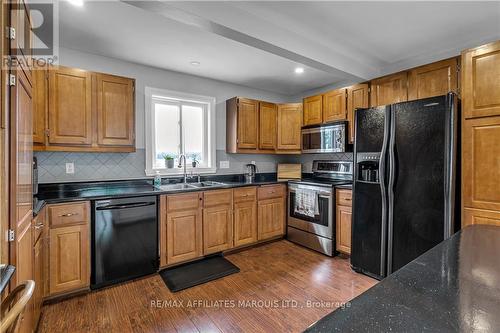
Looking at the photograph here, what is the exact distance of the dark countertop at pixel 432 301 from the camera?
0.57 metres

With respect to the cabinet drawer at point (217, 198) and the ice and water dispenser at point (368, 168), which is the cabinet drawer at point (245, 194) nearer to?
the cabinet drawer at point (217, 198)

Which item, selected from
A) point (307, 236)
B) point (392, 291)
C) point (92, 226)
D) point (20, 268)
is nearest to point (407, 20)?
point (392, 291)

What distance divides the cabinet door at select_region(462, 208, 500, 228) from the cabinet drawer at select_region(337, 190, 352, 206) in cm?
107

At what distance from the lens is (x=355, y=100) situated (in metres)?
3.19

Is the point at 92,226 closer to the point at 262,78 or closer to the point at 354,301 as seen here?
the point at 354,301

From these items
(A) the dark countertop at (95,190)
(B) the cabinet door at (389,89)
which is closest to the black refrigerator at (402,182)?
(B) the cabinet door at (389,89)

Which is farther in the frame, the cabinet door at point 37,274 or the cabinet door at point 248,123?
Answer: the cabinet door at point 248,123

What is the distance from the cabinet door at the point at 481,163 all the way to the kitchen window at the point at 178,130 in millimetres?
2890

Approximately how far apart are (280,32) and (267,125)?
5.72 feet

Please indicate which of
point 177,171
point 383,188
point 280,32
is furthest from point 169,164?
point 383,188

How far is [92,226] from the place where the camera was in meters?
2.25

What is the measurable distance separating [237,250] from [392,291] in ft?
9.10

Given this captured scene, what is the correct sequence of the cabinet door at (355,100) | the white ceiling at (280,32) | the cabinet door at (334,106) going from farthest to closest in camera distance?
the cabinet door at (334,106)
the cabinet door at (355,100)
the white ceiling at (280,32)

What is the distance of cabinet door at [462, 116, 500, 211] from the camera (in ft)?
6.33
